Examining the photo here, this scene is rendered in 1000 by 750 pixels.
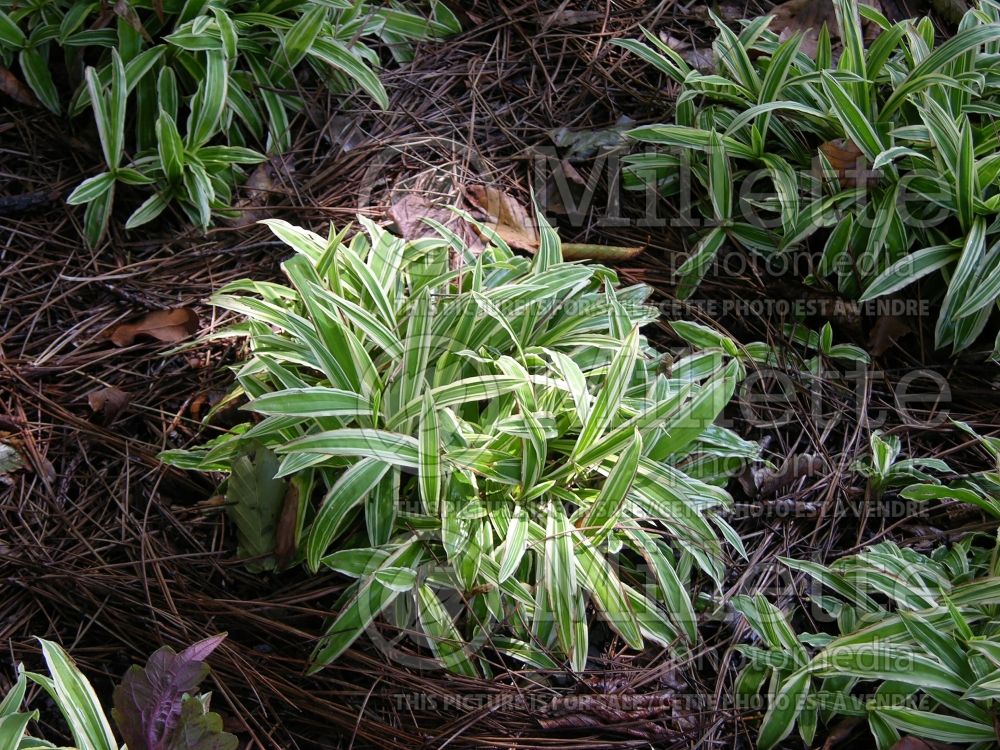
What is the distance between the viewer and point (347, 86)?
267cm

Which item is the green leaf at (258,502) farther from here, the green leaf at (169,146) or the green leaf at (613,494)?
the green leaf at (169,146)

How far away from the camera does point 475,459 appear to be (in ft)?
5.91

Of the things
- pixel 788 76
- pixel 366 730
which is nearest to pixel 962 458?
pixel 788 76

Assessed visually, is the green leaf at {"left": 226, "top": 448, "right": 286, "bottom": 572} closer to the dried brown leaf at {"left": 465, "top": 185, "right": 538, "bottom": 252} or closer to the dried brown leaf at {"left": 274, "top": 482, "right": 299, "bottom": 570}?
the dried brown leaf at {"left": 274, "top": 482, "right": 299, "bottom": 570}

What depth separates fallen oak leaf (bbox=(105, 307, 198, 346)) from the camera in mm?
2213

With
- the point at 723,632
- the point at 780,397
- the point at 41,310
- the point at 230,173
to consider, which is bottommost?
the point at 723,632

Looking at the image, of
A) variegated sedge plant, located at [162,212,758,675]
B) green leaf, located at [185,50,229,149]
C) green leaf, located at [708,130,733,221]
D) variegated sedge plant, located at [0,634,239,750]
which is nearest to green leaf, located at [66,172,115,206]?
green leaf, located at [185,50,229,149]

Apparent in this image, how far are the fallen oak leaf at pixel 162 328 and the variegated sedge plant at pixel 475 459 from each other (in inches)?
8.0

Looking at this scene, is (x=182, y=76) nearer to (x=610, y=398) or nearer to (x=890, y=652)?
(x=610, y=398)

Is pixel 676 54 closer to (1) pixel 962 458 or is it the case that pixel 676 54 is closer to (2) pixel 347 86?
(2) pixel 347 86

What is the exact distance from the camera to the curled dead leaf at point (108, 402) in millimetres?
2074

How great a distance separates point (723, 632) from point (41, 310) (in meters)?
1.85

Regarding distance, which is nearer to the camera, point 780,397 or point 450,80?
point 780,397

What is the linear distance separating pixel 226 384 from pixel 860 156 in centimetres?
179
